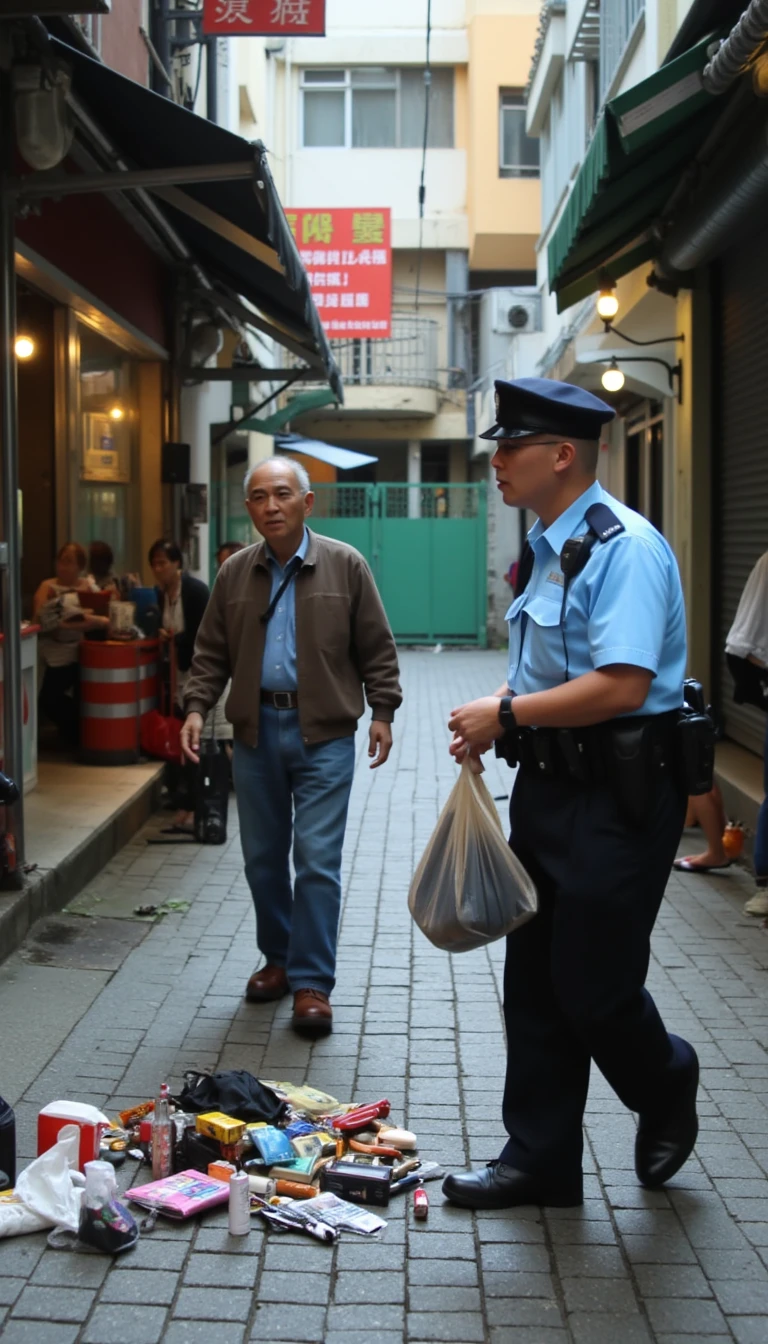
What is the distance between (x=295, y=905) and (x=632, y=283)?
8366 millimetres

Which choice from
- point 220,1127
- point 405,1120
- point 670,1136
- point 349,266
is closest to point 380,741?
point 405,1120

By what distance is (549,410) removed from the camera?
3.65 metres

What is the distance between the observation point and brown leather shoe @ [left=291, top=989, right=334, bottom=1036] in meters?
5.25

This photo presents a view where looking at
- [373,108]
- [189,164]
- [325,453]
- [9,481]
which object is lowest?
[9,481]

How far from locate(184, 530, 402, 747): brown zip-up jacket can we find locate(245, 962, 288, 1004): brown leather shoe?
2.87 ft

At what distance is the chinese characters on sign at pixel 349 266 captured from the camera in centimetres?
1947

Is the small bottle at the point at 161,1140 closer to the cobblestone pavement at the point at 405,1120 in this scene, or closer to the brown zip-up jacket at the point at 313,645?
the cobblestone pavement at the point at 405,1120

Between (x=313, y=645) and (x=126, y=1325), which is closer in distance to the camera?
(x=126, y=1325)

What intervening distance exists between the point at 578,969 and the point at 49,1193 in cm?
140

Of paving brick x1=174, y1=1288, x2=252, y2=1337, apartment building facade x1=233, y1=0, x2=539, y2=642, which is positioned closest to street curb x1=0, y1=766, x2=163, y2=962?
paving brick x1=174, y1=1288, x2=252, y2=1337

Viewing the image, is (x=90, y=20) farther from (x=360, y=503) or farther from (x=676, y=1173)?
(x=360, y=503)

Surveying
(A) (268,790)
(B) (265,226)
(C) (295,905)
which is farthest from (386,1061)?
(B) (265,226)

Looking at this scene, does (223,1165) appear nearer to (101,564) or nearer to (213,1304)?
(213,1304)

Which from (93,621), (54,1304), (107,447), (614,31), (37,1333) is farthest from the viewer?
(614,31)
